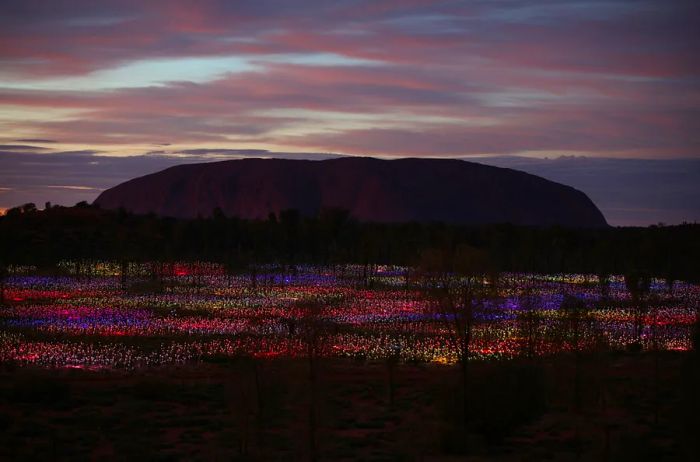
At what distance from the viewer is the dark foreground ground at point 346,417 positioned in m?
25.7

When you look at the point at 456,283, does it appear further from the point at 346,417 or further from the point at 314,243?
the point at 314,243

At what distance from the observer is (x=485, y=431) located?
93.6 feet

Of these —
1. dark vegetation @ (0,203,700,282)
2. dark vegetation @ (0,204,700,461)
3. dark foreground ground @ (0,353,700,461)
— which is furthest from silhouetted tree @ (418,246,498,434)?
dark vegetation @ (0,203,700,282)

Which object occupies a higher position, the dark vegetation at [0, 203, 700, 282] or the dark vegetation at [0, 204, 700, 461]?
the dark vegetation at [0, 203, 700, 282]

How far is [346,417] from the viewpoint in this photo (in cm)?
3180

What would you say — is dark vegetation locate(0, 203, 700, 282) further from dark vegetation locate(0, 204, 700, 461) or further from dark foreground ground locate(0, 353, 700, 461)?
dark foreground ground locate(0, 353, 700, 461)

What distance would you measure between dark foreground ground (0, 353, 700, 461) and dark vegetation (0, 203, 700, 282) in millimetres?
76243

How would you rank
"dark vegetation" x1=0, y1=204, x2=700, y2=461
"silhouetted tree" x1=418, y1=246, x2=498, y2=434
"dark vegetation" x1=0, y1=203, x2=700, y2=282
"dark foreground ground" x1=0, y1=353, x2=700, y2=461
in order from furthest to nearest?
"dark vegetation" x1=0, y1=203, x2=700, y2=282
"silhouetted tree" x1=418, y1=246, x2=498, y2=434
"dark foreground ground" x1=0, y1=353, x2=700, y2=461
"dark vegetation" x1=0, y1=204, x2=700, y2=461

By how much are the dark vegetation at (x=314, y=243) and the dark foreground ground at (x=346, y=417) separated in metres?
76.2

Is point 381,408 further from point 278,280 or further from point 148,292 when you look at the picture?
point 278,280

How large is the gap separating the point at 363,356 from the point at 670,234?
99.9m

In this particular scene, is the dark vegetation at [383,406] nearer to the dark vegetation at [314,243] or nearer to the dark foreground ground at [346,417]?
the dark foreground ground at [346,417]

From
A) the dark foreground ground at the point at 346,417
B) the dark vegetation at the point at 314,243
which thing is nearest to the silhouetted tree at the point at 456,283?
the dark foreground ground at the point at 346,417

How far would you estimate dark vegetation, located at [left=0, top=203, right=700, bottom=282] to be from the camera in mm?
120500
